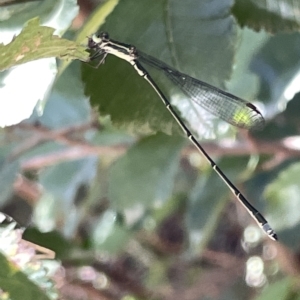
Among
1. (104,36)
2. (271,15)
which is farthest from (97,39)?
(271,15)

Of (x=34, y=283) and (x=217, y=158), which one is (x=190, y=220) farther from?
(x=34, y=283)

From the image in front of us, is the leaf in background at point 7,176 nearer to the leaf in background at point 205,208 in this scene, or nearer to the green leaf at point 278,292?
the leaf in background at point 205,208

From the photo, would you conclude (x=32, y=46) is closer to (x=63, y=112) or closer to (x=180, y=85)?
(x=180, y=85)

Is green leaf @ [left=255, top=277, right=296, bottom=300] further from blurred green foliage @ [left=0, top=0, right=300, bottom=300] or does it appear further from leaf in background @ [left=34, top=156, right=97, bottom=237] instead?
leaf in background @ [left=34, top=156, right=97, bottom=237]

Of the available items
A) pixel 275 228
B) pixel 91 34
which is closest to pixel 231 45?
pixel 91 34

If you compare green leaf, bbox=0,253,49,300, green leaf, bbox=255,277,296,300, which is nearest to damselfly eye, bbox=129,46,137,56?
green leaf, bbox=0,253,49,300
